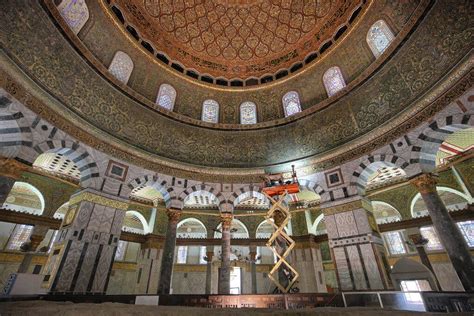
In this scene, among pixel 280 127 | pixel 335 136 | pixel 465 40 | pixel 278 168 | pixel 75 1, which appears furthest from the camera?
pixel 280 127

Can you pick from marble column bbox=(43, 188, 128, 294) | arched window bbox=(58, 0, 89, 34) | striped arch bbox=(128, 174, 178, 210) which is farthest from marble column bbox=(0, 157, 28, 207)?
arched window bbox=(58, 0, 89, 34)

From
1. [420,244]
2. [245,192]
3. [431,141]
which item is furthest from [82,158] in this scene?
[420,244]

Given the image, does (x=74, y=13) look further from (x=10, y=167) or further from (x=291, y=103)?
(x=291, y=103)

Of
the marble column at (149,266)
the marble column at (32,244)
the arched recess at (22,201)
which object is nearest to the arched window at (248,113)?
the marble column at (149,266)

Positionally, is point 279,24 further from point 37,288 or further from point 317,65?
point 37,288

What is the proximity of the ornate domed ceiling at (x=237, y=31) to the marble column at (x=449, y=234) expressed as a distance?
938 centimetres

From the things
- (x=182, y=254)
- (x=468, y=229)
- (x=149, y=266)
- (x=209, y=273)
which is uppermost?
(x=468, y=229)

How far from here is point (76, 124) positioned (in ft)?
30.1

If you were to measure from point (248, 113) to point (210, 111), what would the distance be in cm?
238

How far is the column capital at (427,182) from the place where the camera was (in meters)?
8.02

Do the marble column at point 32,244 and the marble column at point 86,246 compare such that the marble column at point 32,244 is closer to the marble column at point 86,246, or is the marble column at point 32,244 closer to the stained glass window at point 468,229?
the marble column at point 86,246

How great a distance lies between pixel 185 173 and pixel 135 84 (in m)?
5.37

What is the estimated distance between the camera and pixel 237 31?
50.4 ft

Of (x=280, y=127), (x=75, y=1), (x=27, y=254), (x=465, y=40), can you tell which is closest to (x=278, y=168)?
(x=280, y=127)
